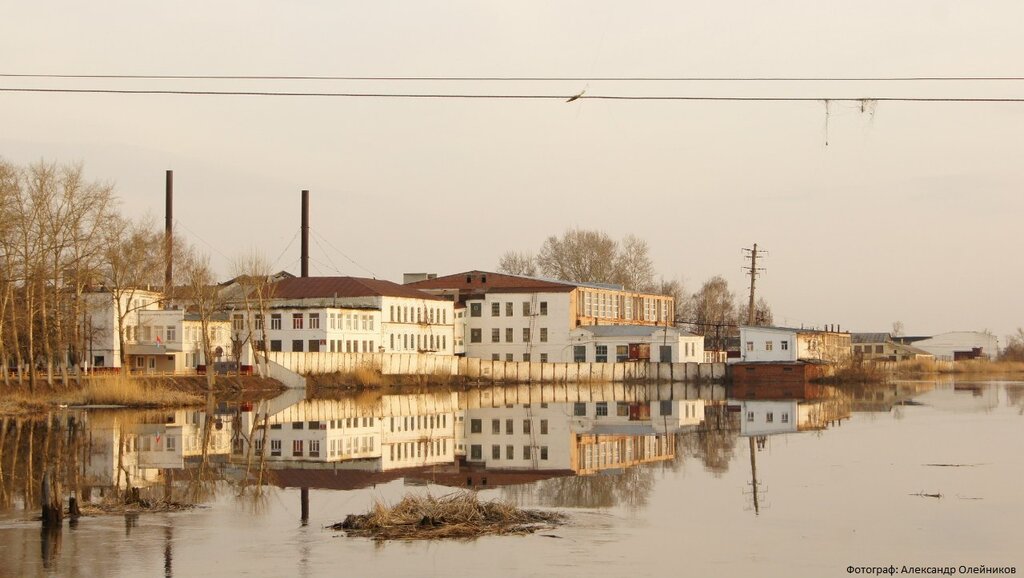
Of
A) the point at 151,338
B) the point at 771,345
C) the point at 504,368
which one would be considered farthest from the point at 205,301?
the point at 771,345

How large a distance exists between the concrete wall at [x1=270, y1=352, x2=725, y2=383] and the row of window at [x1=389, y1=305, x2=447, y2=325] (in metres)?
6.20

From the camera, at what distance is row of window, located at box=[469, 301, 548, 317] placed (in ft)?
349

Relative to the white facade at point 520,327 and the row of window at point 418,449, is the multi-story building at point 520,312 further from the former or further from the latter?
the row of window at point 418,449

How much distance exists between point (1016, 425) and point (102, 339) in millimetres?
56356

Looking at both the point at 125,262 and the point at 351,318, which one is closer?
the point at 125,262

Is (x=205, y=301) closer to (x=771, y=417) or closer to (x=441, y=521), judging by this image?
(x=771, y=417)

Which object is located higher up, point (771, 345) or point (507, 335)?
point (507, 335)

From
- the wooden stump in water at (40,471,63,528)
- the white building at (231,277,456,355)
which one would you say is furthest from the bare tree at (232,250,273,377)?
the wooden stump in water at (40,471,63,528)

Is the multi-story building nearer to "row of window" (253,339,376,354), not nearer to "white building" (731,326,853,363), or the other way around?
"white building" (731,326,853,363)

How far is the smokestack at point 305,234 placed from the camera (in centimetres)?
10744

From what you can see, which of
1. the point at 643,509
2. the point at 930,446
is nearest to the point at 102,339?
the point at 930,446

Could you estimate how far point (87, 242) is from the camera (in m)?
61.9

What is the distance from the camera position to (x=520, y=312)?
351 feet

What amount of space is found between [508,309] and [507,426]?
60.0m
